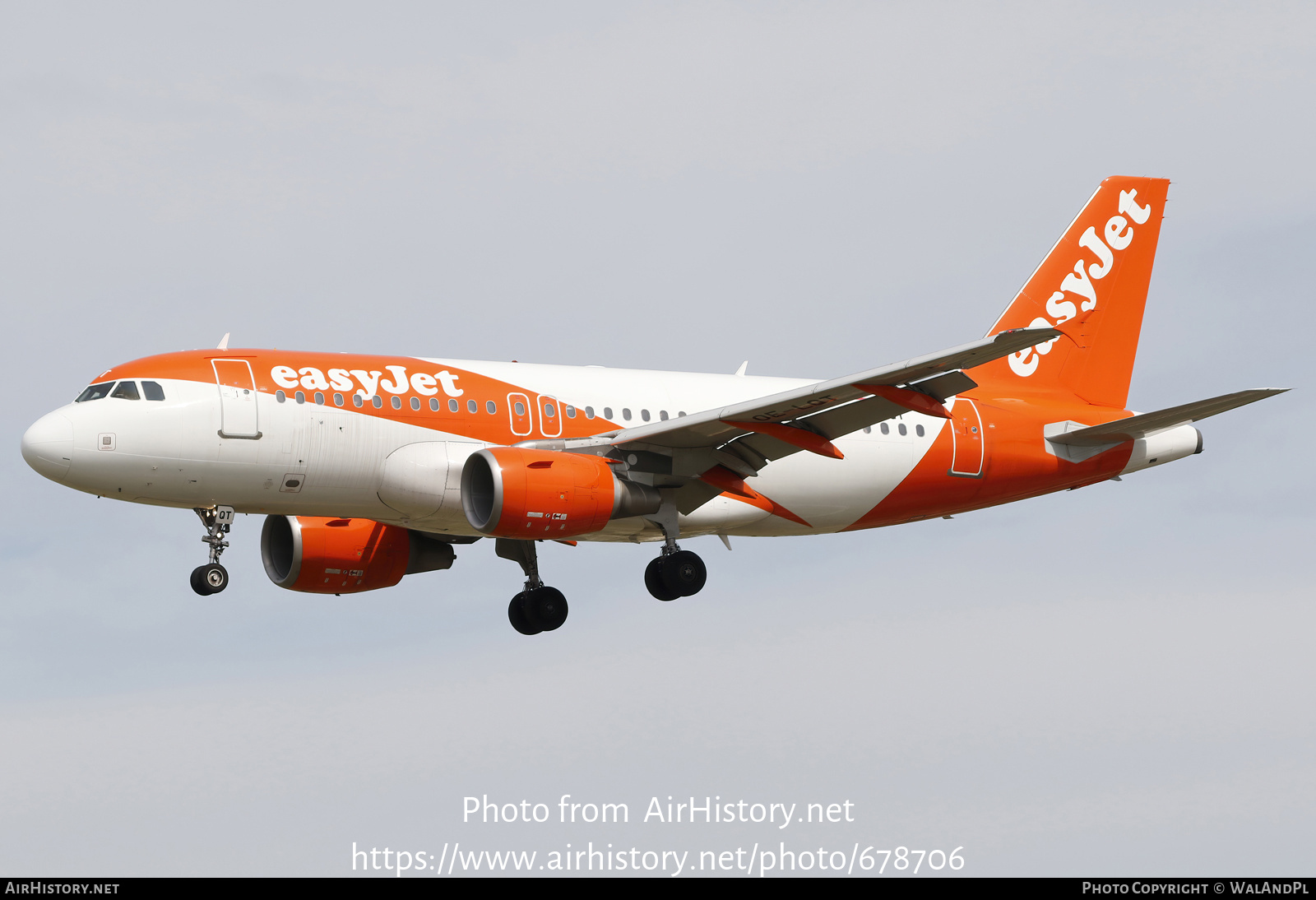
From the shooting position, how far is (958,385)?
30.7 m

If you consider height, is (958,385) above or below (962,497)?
below

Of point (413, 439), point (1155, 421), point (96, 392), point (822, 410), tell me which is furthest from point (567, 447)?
point (1155, 421)

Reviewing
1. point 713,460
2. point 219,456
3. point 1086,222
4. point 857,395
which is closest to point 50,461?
point 219,456

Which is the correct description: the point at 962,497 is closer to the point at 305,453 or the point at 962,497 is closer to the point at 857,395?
the point at 857,395

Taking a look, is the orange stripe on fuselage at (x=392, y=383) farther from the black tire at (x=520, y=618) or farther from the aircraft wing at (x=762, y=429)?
the black tire at (x=520, y=618)

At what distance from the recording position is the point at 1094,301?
133ft

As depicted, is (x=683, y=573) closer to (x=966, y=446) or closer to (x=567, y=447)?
(x=567, y=447)

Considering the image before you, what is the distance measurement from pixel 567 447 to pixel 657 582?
3.35 metres

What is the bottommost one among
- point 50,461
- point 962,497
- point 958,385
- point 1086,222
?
point 50,461

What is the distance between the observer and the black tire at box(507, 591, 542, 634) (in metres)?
37.8

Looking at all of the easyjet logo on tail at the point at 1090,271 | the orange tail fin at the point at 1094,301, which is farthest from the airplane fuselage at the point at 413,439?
the easyjet logo on tail at the point at 1090,271

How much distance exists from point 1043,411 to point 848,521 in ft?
16.5

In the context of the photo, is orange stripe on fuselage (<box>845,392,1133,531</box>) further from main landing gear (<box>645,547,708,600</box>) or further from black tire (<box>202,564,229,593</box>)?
black tire (<box>202,564,229,593</box>)

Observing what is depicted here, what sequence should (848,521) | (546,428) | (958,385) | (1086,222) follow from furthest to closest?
(1086,222) → (848,521) → (546,428) → (958,385)
